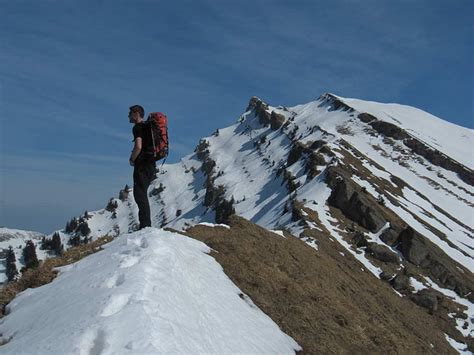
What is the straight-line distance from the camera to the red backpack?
13008 millimetres

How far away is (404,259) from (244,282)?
47381mm

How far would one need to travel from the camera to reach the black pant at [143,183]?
13.4 m

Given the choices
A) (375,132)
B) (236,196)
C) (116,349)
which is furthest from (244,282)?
(375,132)

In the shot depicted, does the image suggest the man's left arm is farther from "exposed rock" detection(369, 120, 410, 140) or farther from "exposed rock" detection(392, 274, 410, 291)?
"exposed rock" detection(369, 120, 410, 140)

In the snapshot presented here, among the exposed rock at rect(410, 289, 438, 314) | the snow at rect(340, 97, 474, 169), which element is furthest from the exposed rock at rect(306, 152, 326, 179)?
the snow at rect(340, 97, 474, 169)

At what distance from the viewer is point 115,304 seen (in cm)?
788

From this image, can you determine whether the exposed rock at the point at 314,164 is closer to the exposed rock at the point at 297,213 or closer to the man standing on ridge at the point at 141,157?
→ the exposed rock at the point at 297,213

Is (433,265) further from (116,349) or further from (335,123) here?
(335,123)

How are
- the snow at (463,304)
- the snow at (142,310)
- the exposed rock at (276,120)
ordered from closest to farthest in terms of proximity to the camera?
the snow at (142,310) → the snow at (463,304) → the exposed rock at (276,120)

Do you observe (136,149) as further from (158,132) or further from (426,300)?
(426,300)

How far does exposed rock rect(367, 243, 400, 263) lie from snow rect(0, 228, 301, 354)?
4386 cm

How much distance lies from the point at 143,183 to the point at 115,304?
6.07 m

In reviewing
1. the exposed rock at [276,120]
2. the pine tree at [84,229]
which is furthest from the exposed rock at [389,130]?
the pine tree at [84,229]

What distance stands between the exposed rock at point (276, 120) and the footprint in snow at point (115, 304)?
6892 inches
